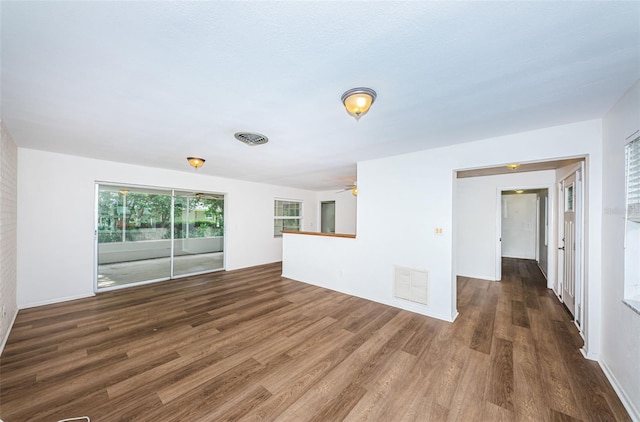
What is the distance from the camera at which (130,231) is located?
16.0ft

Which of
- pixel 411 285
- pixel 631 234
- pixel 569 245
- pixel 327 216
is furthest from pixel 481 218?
pixel 327 216

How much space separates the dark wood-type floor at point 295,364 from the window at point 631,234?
0.87m

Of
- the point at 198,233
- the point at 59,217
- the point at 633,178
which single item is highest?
the point at 633,178

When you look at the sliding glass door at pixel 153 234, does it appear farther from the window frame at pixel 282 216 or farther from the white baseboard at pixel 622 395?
the white baseboard at pixel 622 395

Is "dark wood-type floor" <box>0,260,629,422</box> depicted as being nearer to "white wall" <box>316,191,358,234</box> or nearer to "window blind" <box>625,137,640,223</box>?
"window blind" <box>625,137,640,223</box>

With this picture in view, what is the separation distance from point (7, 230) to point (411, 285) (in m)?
5.40

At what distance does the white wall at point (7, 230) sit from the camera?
2.62 meters

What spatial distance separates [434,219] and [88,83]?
397cm

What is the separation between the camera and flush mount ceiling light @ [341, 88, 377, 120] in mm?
1785

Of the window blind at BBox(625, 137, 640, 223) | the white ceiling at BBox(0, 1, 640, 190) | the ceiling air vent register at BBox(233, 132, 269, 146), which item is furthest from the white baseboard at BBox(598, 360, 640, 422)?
the ceiling air vent register at BBox(233, 132, 269, 146)

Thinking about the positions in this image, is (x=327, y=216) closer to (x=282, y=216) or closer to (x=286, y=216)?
(x=286, y=216)

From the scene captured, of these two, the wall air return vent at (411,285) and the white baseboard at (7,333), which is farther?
the wall air return vent at (411,285)

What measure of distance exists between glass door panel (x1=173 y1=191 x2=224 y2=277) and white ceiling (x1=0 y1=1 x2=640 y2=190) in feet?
9.63

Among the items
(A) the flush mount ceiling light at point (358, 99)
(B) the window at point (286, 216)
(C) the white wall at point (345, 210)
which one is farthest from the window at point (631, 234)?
(B) the window at point (286, 216)
